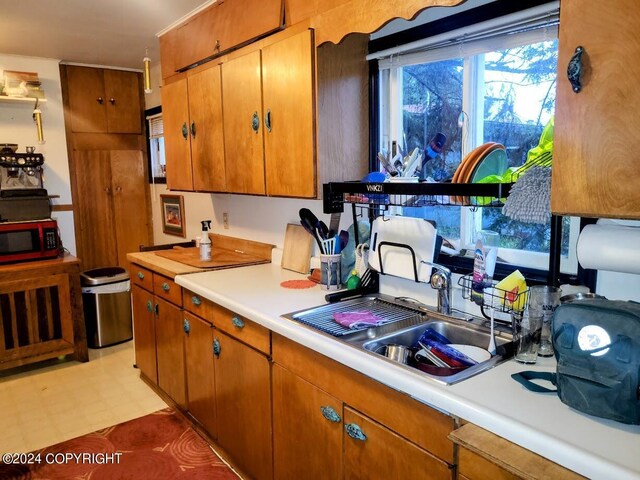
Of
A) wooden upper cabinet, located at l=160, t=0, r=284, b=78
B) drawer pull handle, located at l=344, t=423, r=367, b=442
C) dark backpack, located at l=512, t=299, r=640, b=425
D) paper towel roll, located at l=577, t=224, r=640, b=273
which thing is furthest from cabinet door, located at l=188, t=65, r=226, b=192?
dark backpack, located at l=512, t=299, r=640, b=425

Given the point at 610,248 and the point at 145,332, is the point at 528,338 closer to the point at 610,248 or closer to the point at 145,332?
the point at 610,248

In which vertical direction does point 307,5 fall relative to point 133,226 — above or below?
above

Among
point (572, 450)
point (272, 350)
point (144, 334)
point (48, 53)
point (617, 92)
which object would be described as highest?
point (48, 53)

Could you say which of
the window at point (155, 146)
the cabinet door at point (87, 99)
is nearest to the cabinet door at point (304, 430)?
the window at point (155, 146)

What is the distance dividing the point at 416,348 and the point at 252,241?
1.71 metres

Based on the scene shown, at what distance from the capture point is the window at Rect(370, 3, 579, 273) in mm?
1646

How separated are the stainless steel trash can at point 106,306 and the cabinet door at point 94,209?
0.46 m

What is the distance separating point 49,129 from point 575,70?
165 inches

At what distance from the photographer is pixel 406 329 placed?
1.66 metres

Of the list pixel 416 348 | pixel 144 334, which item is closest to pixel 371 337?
pixel 416 348

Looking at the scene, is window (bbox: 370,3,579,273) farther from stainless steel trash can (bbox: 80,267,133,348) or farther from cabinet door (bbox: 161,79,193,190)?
stainless steel trash can (bbox: 80,267,133,348)

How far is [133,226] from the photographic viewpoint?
461 centimetres

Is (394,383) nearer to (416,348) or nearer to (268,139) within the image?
(416,348)

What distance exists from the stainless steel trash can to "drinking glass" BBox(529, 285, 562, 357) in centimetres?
337
